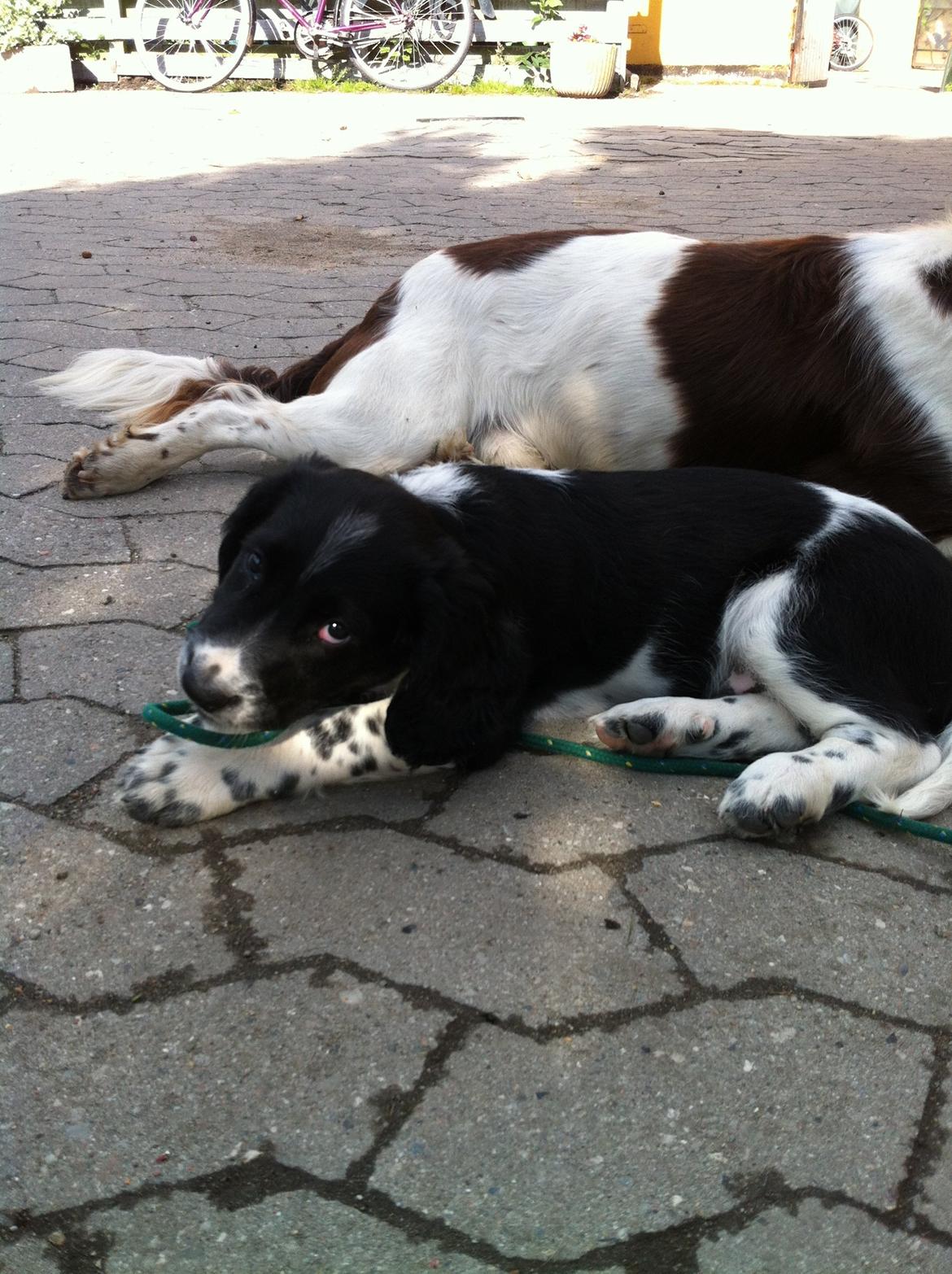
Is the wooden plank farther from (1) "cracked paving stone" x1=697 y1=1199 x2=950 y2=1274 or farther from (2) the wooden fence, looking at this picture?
(1) "cracked paving stone" x1=697 y1=1199 x2=950 y2=1274

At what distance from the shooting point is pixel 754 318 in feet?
11.3

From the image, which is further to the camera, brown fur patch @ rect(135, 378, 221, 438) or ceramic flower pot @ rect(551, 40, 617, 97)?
ceramic flower pot @ rect(551, 40, 617, 97)

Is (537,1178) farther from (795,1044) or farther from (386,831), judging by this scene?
(386,831)

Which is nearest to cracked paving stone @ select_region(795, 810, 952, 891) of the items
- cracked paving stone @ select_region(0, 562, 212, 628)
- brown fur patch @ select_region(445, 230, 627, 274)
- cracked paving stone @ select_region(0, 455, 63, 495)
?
cracked paving stone @ select_region(0, 562, 212, 628)

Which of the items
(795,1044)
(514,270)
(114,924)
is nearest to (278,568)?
(114,924)

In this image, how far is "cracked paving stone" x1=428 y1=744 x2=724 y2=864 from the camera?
2.31 meters

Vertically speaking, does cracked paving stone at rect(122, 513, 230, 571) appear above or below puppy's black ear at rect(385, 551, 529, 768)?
below

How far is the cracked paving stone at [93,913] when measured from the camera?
1927 mm

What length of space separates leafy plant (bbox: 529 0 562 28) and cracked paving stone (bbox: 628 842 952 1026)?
15.0m

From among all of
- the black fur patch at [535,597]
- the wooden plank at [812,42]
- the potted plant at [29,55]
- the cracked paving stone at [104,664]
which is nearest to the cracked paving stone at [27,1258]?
the black fur patch at [535,597]

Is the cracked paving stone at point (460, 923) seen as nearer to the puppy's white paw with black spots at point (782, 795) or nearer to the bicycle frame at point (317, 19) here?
the puppy's white paw with black spots at point (782, 795)

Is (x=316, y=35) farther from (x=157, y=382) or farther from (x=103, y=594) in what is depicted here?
(x=103, y=594)

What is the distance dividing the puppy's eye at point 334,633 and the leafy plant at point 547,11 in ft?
48.7

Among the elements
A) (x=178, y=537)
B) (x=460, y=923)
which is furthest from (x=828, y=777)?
(x=178, y=537)
